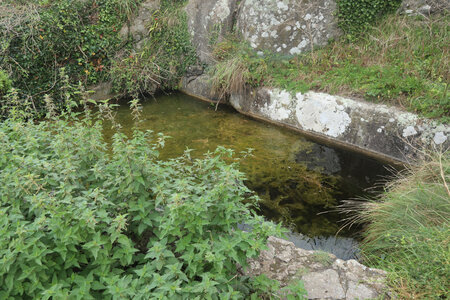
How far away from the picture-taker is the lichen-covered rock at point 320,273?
290cm

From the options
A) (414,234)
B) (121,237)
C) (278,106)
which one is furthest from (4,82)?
(414,234)

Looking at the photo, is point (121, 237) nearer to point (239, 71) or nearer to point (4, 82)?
point (239, 71)

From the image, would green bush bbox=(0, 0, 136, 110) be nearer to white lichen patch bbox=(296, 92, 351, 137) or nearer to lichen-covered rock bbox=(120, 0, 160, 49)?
lichen-covered rock bbox=(120, 0, 160, 49)

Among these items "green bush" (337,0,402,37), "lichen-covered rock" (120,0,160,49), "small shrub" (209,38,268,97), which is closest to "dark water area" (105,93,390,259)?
"small shrub" (209,38,268,97)

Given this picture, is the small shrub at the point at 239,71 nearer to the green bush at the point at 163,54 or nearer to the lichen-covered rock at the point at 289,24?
the lichen-covered rock at the point at 289,24

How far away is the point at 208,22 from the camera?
8727 mm

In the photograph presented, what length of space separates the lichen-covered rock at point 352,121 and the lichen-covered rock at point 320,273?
2640 millimetres

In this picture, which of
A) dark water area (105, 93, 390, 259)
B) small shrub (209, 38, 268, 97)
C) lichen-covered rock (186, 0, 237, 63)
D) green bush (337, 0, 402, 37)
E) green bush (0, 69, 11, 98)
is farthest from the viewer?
lichen-covered rock (186, 0, 237, 63)

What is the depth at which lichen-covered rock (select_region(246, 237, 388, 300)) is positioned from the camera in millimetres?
2902

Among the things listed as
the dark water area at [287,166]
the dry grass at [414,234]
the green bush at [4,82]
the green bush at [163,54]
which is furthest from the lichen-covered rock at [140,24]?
the dry grass at [414,234]

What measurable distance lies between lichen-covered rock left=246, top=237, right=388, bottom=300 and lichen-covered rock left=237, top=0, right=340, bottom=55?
562 centimetres

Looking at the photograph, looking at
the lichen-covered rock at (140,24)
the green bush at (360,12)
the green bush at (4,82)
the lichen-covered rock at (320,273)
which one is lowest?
the lichen-covered rock at (320,273)

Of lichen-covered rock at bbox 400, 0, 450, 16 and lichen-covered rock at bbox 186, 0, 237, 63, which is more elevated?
lichen-covered rock at bbox 400, 0, 450, 16

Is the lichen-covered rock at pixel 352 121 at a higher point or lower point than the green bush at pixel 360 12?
lower
